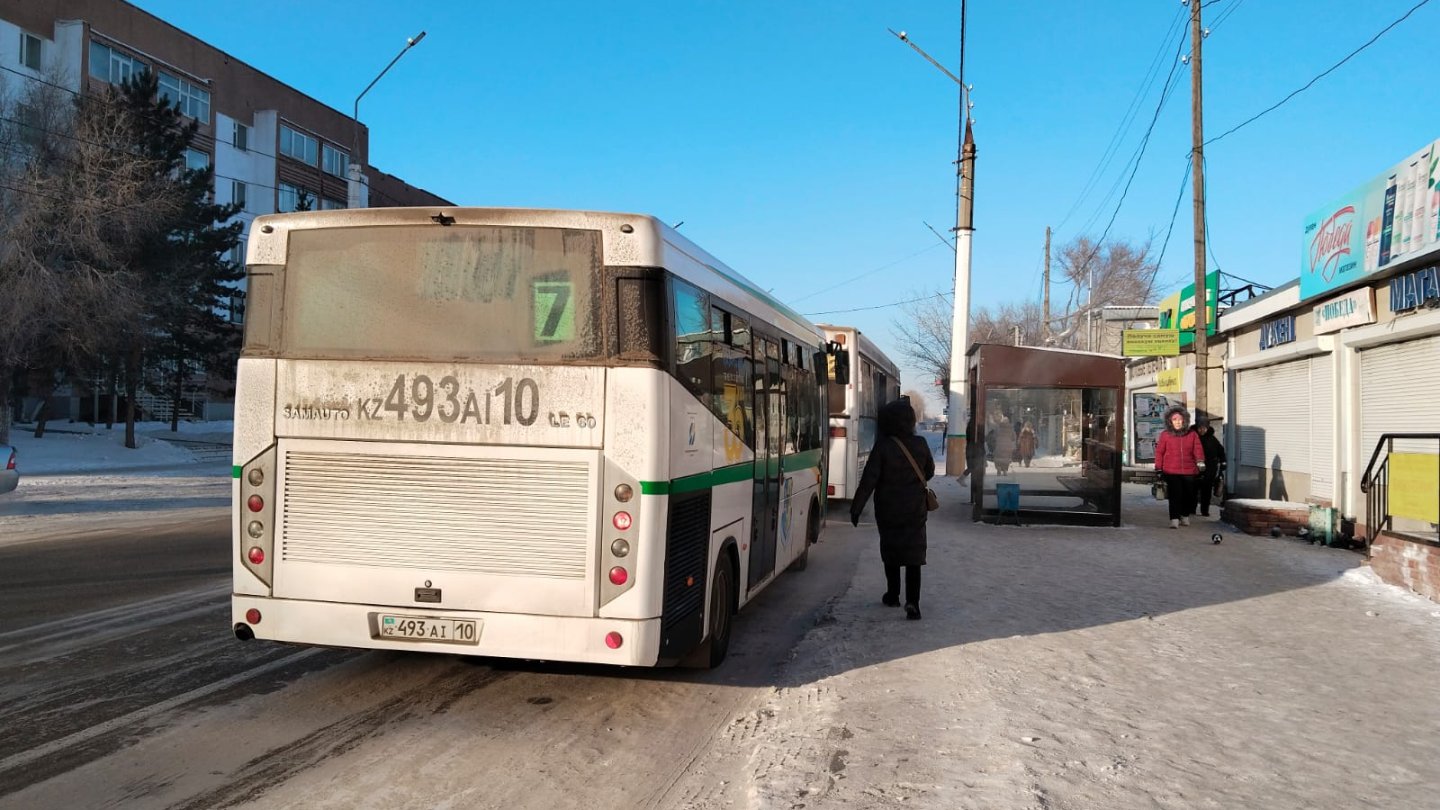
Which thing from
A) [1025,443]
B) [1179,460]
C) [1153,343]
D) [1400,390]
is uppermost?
[1153,343]

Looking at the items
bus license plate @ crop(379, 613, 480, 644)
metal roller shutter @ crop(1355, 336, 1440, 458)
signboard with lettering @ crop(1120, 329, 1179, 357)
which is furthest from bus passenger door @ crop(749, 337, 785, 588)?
signboard with lettering @ crop(1120, 329, 1179, 357)

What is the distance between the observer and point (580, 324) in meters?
5.42

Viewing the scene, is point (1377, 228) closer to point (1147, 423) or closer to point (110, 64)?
point (1147, 423)

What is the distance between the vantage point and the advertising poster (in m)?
31.3

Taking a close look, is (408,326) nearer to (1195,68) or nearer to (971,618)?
(971,618)

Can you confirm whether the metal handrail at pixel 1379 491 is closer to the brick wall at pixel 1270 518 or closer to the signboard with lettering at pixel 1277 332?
the brick wall at pixel 1270 518

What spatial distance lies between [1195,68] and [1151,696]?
17.1 metres

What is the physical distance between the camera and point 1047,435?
51.6 ft

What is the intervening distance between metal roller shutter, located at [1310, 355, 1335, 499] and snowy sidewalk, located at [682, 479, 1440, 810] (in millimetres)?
5815

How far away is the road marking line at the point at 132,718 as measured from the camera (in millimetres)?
4672

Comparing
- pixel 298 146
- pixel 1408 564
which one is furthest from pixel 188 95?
pixel 1408 564

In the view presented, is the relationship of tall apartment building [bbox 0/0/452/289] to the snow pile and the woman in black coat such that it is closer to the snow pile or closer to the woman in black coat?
the snow pile

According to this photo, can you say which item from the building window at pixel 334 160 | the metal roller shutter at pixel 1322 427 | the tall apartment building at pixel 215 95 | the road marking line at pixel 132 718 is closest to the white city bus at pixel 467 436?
the road marking line at pixel 132 718

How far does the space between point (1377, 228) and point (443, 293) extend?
43.1ft
